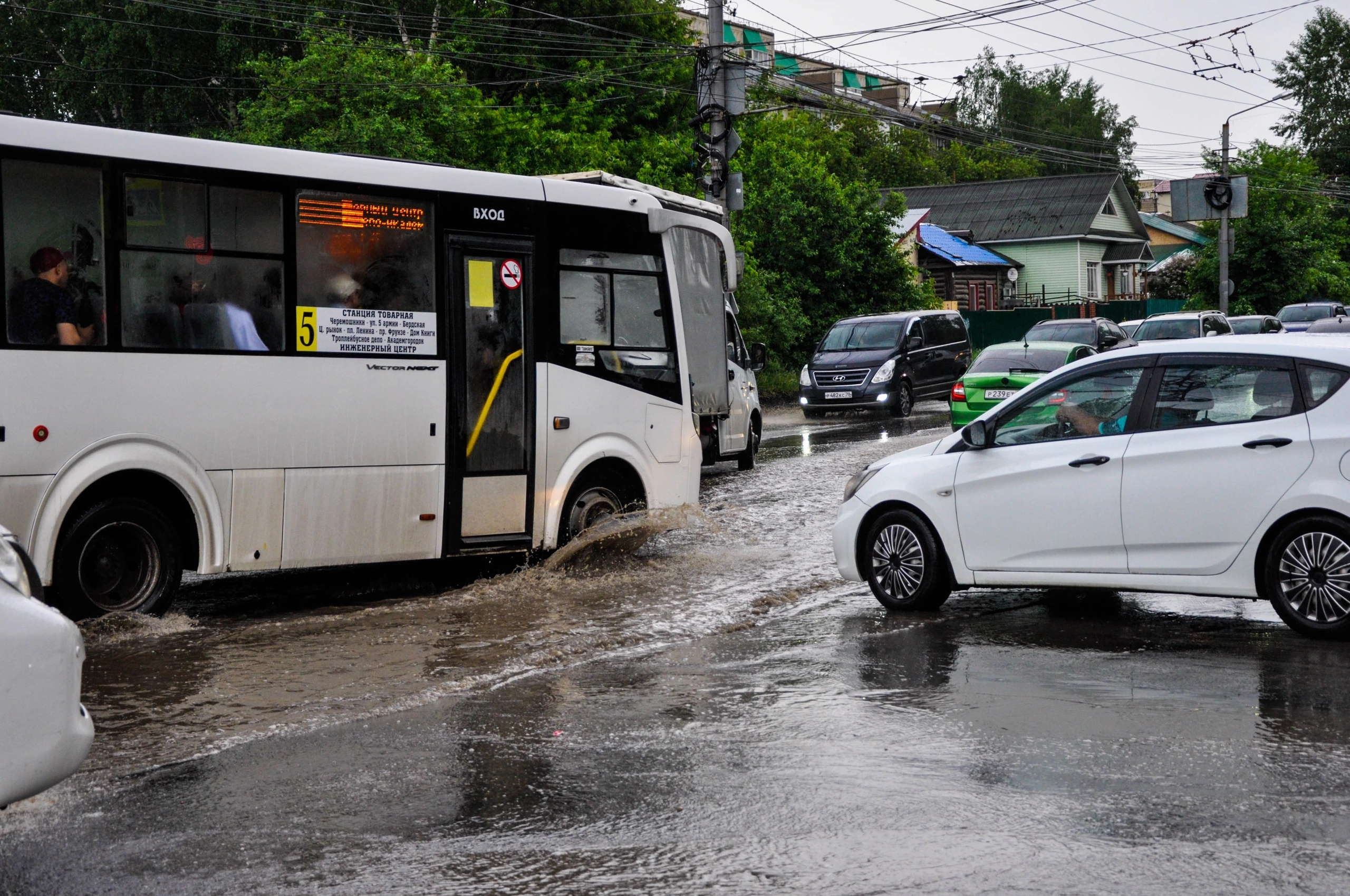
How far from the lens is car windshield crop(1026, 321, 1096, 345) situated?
31297 millimetres

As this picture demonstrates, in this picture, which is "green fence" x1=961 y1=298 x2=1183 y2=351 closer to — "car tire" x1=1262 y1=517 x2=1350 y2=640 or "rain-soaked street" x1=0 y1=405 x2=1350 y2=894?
"rain-soaked street" x1=0 y1=405 x2=1350 y2=894

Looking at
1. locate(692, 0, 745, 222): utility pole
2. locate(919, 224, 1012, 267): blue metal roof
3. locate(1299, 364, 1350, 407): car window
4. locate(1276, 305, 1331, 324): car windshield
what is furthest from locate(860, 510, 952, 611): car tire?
locate(919, 224, 1012, 267): blue metal roof

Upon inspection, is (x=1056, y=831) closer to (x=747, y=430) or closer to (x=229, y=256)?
(x=229, y=256)

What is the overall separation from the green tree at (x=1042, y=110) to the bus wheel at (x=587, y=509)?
9784 cm

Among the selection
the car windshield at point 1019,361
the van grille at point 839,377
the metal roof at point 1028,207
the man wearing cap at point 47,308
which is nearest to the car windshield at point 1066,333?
the van grille at point 839,377

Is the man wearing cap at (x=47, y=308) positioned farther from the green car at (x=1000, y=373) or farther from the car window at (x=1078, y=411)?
the green car at (x=1000, y=373)

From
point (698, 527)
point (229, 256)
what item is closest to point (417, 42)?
point (698, 527)

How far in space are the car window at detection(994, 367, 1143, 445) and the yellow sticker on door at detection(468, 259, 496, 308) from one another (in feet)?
12.9

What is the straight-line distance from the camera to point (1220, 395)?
845cm

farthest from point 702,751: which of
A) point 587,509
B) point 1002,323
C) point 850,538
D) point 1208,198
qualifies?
point 1002,323

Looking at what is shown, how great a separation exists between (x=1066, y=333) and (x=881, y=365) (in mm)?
5668

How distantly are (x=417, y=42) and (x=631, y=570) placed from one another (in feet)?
112

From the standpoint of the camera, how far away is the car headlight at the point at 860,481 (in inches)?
388

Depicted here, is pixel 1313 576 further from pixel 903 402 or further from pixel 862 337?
pixel 862 337
